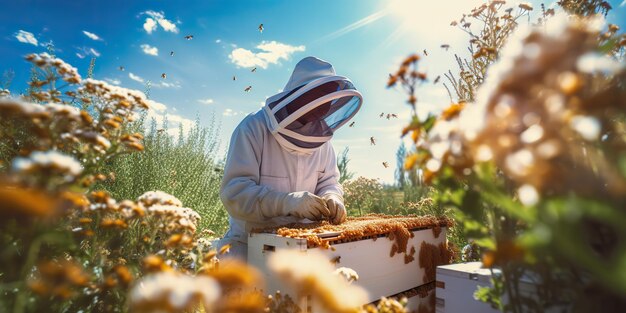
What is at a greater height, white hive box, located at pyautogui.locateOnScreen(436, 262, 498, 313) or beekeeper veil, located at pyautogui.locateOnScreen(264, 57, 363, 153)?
beekeeper veil, located at pyautogui.locateOnScreen(264, 57, 363, 153)

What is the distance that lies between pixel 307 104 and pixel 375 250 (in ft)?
4.59

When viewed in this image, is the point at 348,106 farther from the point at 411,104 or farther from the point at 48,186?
the point at 48,186

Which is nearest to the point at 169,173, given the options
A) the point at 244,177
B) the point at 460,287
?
the point at 244,177

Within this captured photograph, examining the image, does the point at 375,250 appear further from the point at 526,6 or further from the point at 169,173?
the point at 169,173

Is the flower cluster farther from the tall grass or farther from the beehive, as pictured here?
the tall grass

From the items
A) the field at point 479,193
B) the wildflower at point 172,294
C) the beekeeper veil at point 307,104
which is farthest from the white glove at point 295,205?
the wildflower at point 172,294

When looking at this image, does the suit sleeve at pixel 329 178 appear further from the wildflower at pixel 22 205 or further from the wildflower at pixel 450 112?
the wildflower at pixel 22 205

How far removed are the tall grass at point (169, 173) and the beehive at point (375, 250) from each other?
3210 mm

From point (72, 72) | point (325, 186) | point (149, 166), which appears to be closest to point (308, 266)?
point (72, 72)

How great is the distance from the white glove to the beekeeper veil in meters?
0.64

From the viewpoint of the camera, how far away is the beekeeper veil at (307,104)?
3.07m

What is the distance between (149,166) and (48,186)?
4.69 meters

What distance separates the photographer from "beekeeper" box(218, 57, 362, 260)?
9.46 feet

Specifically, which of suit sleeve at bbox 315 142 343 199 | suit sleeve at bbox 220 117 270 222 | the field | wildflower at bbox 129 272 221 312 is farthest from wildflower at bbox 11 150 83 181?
suit sleeve at bbox 315 142 343 199
